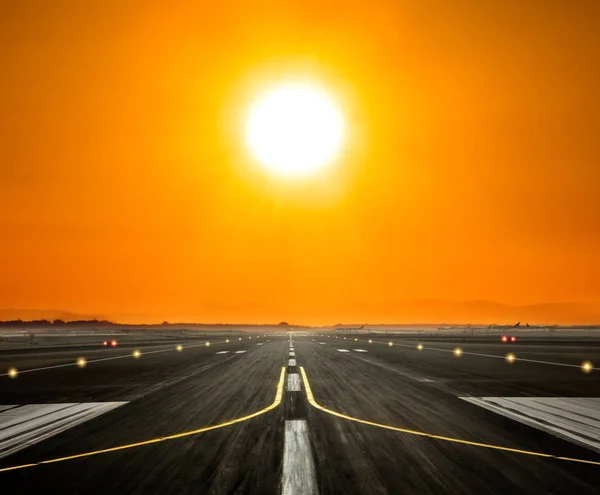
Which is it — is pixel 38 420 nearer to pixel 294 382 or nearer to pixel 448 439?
pixel 294 382

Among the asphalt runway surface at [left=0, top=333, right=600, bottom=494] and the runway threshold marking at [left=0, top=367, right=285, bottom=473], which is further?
the runway threshold marking at [left=0, top=367, right=285, bottom=473]

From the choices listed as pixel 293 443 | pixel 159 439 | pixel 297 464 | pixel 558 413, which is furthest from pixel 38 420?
pixel 558 413

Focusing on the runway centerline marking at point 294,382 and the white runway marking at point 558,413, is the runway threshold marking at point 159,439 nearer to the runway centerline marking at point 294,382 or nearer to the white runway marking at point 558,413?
the runway centerline marking at point 294,382

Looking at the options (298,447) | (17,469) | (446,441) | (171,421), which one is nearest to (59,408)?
(171,421)

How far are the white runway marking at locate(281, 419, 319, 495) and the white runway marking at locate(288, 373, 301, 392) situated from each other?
17.4 feet

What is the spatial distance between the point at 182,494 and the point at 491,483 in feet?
14.2

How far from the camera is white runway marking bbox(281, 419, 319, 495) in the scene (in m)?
5.33

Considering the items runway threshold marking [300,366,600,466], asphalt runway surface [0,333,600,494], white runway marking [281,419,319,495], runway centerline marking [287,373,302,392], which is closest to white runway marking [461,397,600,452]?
asphalt runway surface [0,333,600,494]

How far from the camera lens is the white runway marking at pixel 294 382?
14.0 metres

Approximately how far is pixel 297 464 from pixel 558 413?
25.3 ft

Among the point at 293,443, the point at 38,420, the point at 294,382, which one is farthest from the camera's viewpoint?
the point at 294,382

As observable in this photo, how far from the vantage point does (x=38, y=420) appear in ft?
31.1

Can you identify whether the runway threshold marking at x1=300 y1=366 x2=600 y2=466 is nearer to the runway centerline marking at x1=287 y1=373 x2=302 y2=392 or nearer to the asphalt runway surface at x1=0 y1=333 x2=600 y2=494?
the asphalt runway surface at x1=0 y1=333 x2=600 y2=494

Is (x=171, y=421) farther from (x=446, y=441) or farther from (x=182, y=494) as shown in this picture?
(x=446, y=441)
